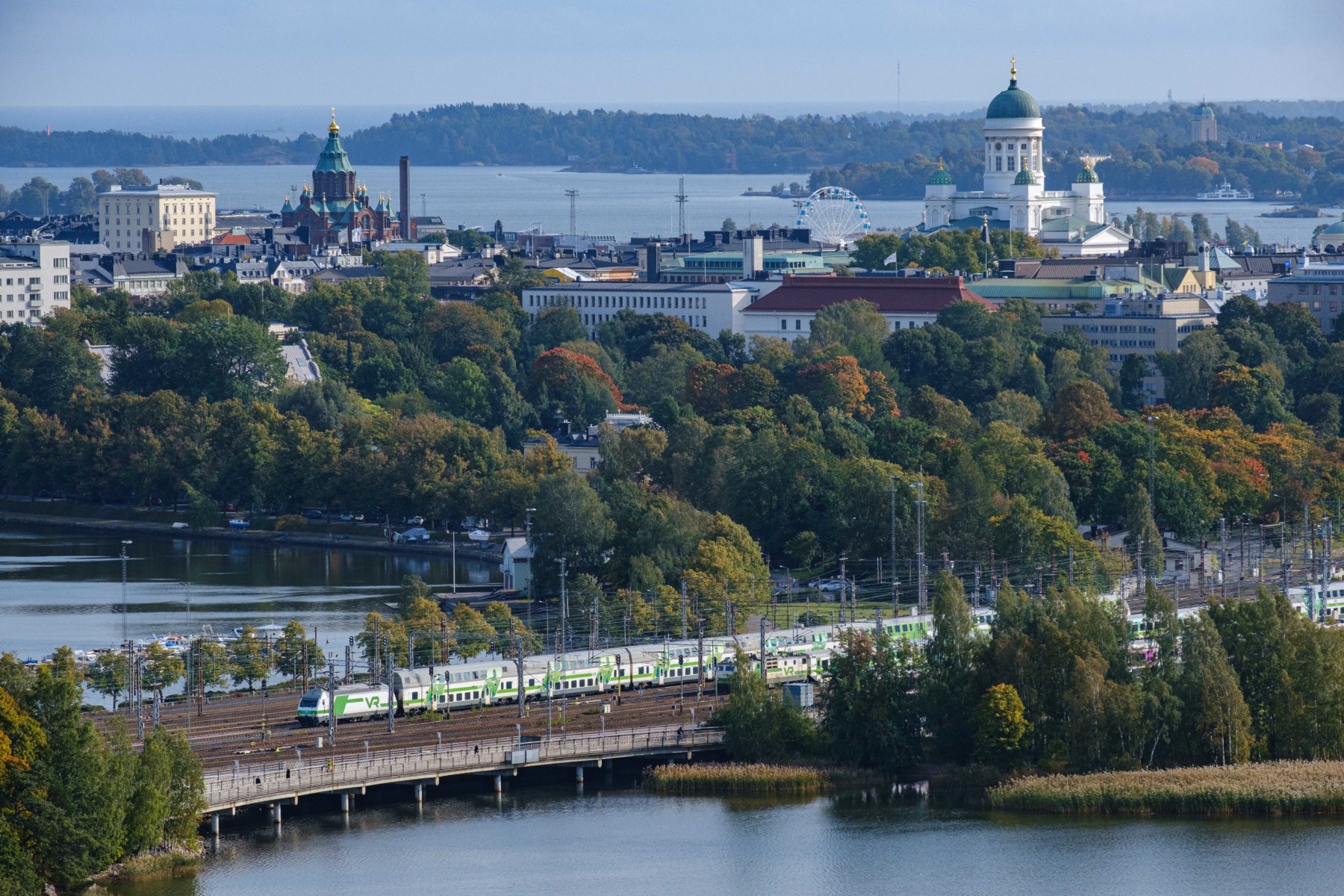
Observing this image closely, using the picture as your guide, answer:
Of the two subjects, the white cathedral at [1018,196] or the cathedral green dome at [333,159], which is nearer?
the white cathedral at [1018,196]

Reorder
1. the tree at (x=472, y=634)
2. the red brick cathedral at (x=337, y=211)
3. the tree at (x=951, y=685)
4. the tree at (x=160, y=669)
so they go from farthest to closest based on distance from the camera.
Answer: the red brick cathedral at (x=337, y=211) < the tree at (x=472, y=634) < the tree at (x=160, y=669) < the tree at (x=951, y=685)

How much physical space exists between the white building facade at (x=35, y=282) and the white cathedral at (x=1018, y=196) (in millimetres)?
30216

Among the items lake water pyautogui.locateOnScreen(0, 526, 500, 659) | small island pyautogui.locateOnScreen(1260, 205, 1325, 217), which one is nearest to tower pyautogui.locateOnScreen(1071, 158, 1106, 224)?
lake water pyautogui.locateOnScreen(0, 526, 500, 659)

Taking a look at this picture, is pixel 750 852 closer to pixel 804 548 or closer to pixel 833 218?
pixel 804 548

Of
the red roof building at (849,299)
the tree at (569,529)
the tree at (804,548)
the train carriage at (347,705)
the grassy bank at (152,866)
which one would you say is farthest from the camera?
the red roof building at (849,299)

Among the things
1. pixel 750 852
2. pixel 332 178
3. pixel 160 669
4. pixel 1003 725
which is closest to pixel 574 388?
pixel 160 669

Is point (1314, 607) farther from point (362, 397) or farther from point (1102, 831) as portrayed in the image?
point (362, 397)

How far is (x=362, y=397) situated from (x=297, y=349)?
215 inches

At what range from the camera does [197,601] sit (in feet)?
147

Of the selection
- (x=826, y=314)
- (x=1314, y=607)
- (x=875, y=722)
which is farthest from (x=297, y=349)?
(x=875, y=722)

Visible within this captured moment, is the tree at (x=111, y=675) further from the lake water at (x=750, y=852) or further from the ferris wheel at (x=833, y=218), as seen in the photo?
Result: the ferris wheel at (x=833, y=218)

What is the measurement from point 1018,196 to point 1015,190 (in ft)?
1.19

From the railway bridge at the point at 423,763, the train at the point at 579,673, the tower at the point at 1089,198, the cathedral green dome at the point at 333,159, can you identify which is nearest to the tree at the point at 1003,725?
the railway bridge at the point at 423,763

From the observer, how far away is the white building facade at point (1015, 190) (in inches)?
3794
